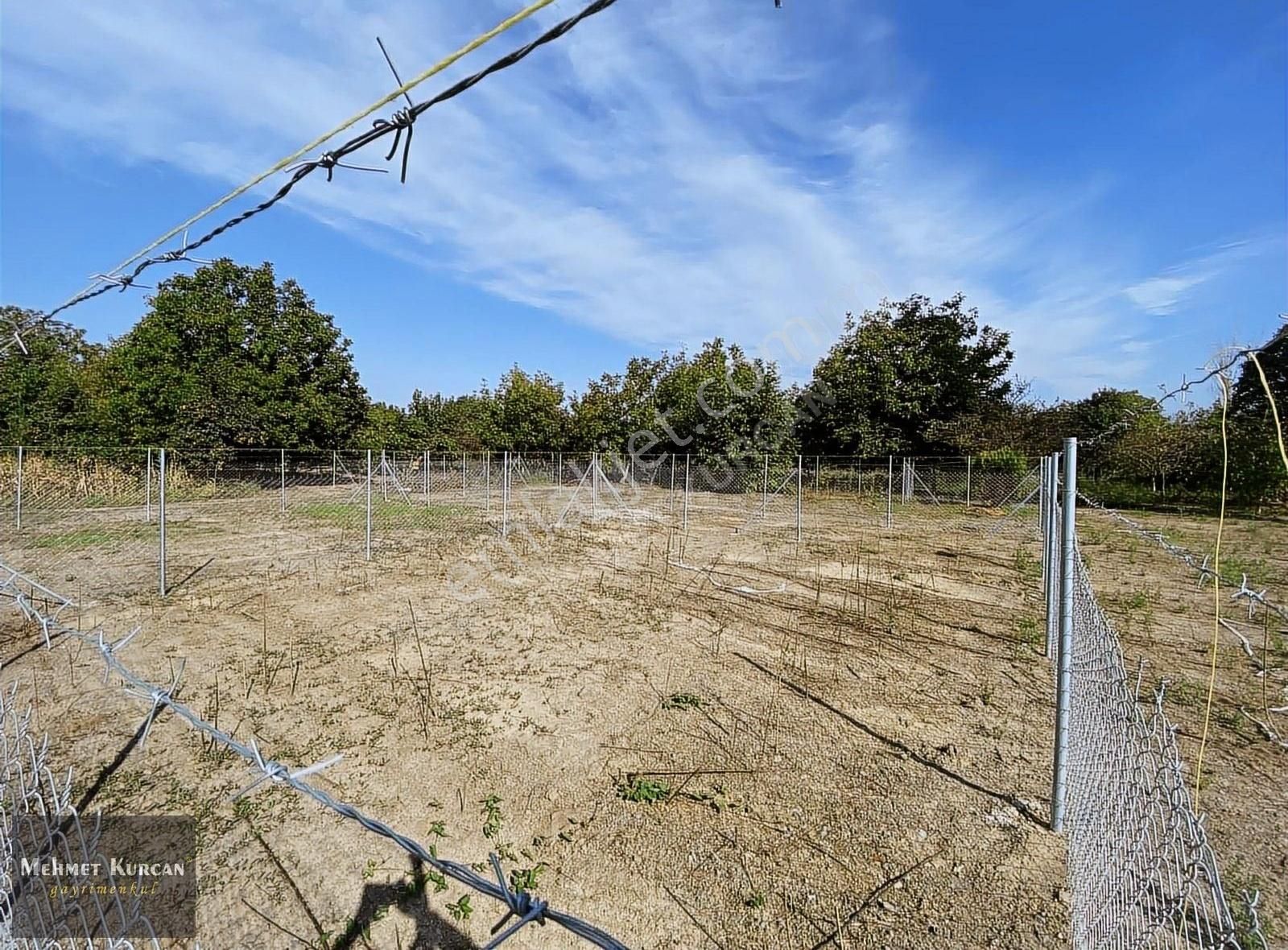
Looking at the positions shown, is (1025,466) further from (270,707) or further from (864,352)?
(270,707)

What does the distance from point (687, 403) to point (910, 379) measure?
661cm

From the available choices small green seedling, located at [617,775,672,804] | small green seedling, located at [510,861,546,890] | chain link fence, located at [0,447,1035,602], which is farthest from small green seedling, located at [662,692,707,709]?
chain link fence, located at [0,447,1035,602]

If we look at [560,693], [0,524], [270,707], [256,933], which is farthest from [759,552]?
[0,524]

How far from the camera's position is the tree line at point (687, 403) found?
14250 millimetres

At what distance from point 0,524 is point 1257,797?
14.7m

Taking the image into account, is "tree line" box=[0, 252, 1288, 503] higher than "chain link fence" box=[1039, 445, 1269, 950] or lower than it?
higher

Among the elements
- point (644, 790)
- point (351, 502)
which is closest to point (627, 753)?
point (644, 790)

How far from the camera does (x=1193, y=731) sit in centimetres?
325

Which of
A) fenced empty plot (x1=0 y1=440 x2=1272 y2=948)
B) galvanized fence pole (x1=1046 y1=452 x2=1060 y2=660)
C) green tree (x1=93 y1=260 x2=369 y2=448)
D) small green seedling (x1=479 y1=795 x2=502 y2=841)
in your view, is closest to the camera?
fenced empty plot (x1=0 y1=440 x2=1272 y2=948)

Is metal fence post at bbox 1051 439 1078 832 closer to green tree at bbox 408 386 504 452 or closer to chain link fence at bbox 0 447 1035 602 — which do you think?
chain link fence at bbox 0 447 1035 602

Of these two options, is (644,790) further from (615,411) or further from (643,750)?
(615,411)

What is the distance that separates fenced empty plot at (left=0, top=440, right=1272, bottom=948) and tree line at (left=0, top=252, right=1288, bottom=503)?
8.14 m

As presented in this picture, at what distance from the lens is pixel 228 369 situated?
14820 millimetres

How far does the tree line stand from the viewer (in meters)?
14.2
